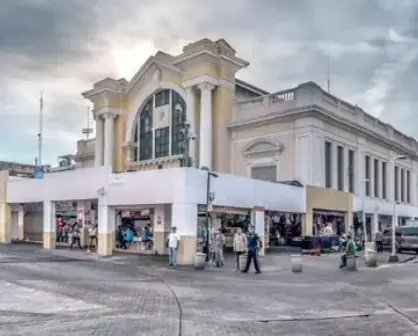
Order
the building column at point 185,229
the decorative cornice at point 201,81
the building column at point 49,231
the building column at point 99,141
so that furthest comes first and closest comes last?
the building column at point 99,141, the decorative cornice at point 201,81, the building column at point 49,231, the building column at point 185,229

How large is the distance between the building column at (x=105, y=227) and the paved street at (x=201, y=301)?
5.74 m

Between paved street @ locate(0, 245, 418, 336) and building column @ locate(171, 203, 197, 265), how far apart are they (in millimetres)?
2217

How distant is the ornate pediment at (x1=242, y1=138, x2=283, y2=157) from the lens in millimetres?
36938

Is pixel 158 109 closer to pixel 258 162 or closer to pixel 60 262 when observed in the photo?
pixel 258 162

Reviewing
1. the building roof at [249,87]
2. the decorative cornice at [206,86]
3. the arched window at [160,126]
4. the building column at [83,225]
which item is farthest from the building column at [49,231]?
the building roof at [249,87]

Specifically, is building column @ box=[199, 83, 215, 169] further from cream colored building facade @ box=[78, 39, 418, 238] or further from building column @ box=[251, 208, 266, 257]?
building column @ box=[251, 208, 266, 257]

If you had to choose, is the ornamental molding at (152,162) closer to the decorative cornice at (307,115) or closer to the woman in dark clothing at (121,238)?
the decorative cornice at (307,115)

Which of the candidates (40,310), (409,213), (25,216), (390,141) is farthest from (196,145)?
(40,310)

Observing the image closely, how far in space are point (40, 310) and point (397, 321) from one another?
282 inches

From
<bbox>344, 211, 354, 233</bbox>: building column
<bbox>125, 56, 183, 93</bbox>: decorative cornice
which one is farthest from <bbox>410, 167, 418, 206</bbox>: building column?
<bbox>125, 56, 183, 93</bbox>: decorative cornice

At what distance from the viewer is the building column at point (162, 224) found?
27.7m

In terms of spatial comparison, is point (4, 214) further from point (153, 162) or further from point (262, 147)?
point (262, 147)

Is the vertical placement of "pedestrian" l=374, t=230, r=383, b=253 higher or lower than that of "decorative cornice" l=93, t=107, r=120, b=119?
lower

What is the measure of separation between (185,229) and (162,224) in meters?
3.51
